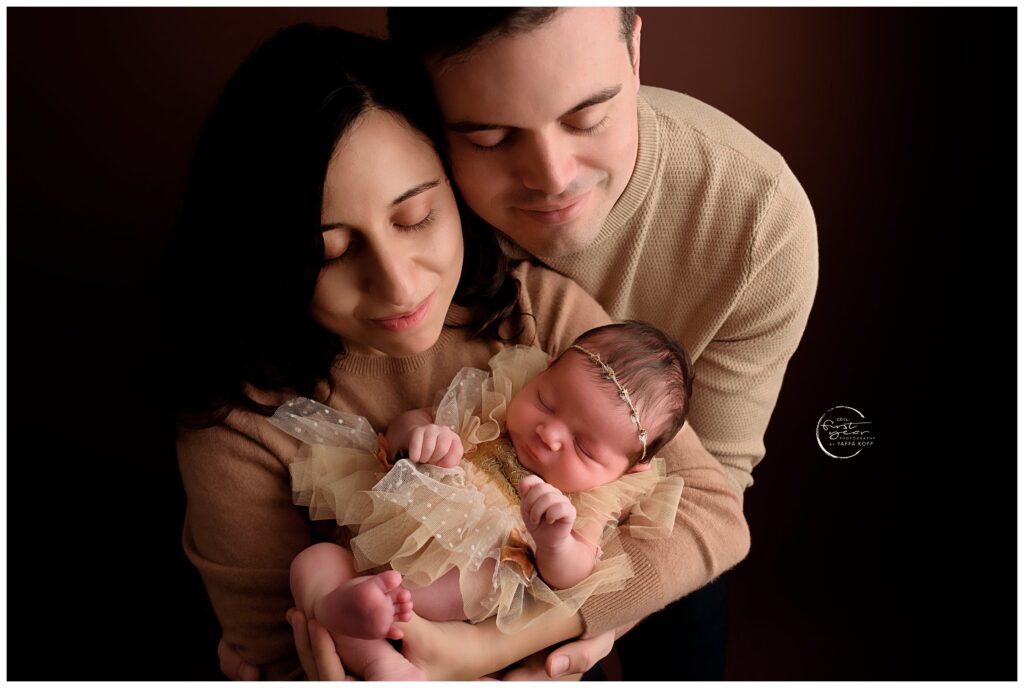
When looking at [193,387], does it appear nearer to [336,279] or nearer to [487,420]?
[336,279]

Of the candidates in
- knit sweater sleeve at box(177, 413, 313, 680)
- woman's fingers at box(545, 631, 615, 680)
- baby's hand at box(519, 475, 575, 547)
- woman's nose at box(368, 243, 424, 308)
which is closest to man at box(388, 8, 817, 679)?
woman's nose at box(368, 243, 424, 308)

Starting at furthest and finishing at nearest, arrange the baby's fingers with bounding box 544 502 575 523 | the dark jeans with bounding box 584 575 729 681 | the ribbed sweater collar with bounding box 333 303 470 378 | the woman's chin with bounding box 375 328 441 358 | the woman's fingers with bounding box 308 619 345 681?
the dark jeans with bounding box 584 575 729 681 < the ribbed sweater collar with bounding box 333 303 470 378 < the woman's chin with bounding box 375 328 441 358 < the woman's fingers with bounding box 308 619 345 681 < the baby's fingers with bounding box 544 502 575 523

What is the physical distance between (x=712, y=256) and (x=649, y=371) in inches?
13.9

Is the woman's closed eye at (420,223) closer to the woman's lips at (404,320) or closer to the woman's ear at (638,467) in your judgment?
the woman's lips at (404,320)

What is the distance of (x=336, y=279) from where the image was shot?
1.30 metres

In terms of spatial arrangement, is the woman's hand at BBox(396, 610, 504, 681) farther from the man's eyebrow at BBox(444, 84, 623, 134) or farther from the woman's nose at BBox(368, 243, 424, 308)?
the man's eyebrow at BBox(444, 84, 623, 134)

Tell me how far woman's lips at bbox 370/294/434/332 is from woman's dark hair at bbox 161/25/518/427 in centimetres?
12

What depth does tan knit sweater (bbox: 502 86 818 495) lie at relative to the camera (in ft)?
5.06

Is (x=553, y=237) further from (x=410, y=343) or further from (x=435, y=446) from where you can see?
(x=435, y=446)

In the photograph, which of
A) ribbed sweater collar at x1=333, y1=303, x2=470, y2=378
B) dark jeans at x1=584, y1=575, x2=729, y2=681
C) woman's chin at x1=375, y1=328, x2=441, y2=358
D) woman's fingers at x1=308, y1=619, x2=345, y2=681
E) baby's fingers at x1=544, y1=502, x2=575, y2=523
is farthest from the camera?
dark jeans at x1=584, y1=575, x2=729, y2=681

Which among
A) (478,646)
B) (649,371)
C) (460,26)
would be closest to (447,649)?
(478,646)

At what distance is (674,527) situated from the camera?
4.85 ft

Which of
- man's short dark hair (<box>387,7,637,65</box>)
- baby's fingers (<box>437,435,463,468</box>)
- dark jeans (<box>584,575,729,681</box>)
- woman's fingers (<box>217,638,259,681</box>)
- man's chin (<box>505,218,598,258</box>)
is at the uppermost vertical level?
man's short dark hair (<box>387,7,637,65</box>)

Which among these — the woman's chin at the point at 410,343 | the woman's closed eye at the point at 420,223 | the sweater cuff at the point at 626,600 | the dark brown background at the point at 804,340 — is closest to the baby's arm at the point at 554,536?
the sweater cuff at the point at 626,600
